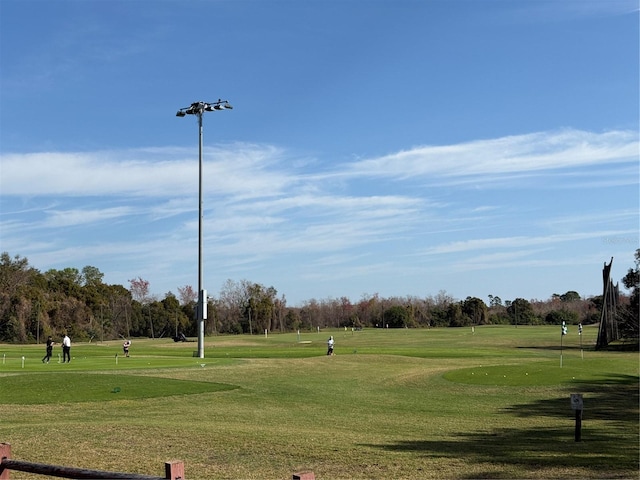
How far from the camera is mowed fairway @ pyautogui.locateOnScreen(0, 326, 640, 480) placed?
1358 centimetres

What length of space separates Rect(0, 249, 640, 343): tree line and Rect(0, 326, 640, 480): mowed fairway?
50.2m

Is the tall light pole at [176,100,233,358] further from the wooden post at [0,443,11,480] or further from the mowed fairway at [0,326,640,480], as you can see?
the wooden post at [0,443,11,480]

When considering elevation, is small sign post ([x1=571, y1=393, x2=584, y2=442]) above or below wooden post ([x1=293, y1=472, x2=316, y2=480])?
below

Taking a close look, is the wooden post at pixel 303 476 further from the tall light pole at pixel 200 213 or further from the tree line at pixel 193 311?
the tree line at pixel 193 311

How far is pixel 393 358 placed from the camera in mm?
45500

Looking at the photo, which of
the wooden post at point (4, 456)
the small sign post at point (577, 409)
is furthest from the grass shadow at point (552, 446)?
the wooden post at point (4, 456)

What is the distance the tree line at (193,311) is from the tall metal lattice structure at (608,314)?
1296mm

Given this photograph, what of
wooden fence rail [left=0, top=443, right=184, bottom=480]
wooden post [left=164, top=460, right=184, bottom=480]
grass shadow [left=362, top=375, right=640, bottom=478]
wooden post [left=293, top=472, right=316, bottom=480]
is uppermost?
wooden post [left=293, top=472, right=316, bottom=480]

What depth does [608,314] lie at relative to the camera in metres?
76.4

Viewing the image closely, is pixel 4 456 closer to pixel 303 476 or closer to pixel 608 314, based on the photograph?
pixel 303 476

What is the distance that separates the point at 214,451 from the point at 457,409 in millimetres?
12087

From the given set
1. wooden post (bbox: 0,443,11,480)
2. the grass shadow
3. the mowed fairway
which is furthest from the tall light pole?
wooden post (bbox: 0,443,11,480)

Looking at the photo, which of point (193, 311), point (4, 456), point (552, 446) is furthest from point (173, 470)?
point (193, 311)

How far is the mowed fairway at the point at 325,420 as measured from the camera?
13.6 metres
